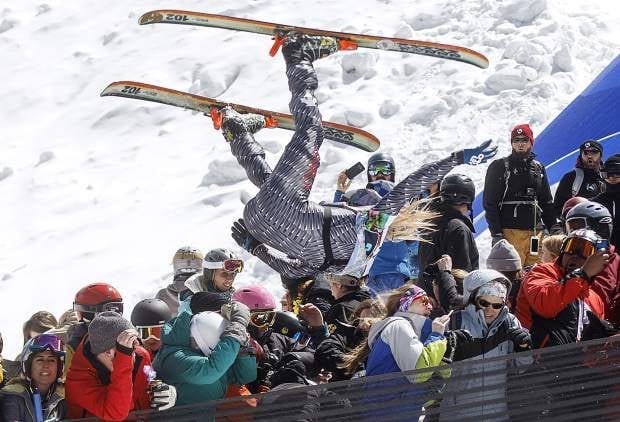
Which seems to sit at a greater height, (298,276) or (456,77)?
(298,276)

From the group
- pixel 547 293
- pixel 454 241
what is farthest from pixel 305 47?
pixel 547 293

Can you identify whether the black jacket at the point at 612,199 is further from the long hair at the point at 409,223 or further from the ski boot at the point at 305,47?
the ski boot at the point at 305,47

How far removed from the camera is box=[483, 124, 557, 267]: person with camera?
888 cm

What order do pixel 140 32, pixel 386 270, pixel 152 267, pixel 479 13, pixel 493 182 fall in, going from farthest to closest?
pixel 140 32 → pixel 479 13 → pixel 152 267 → pixel 493 182 → pixel 386 270

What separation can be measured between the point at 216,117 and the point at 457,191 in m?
1.72

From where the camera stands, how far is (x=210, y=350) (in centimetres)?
577

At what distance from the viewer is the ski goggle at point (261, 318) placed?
258 inches

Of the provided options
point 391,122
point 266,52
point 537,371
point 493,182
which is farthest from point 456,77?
point 537,371

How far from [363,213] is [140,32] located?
652 inches

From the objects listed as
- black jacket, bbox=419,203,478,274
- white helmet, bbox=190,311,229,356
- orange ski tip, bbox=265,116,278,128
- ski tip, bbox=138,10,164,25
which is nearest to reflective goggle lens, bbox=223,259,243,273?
white helmet, bbox=190,311,229,356

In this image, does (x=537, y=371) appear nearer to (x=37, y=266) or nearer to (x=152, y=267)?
(x=152, y=267)

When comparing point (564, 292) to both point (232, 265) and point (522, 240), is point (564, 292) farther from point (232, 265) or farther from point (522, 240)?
point (522, 240)

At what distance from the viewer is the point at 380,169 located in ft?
29.0

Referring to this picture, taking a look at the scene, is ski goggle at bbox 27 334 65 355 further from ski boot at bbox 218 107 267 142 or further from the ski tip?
the ski tip
